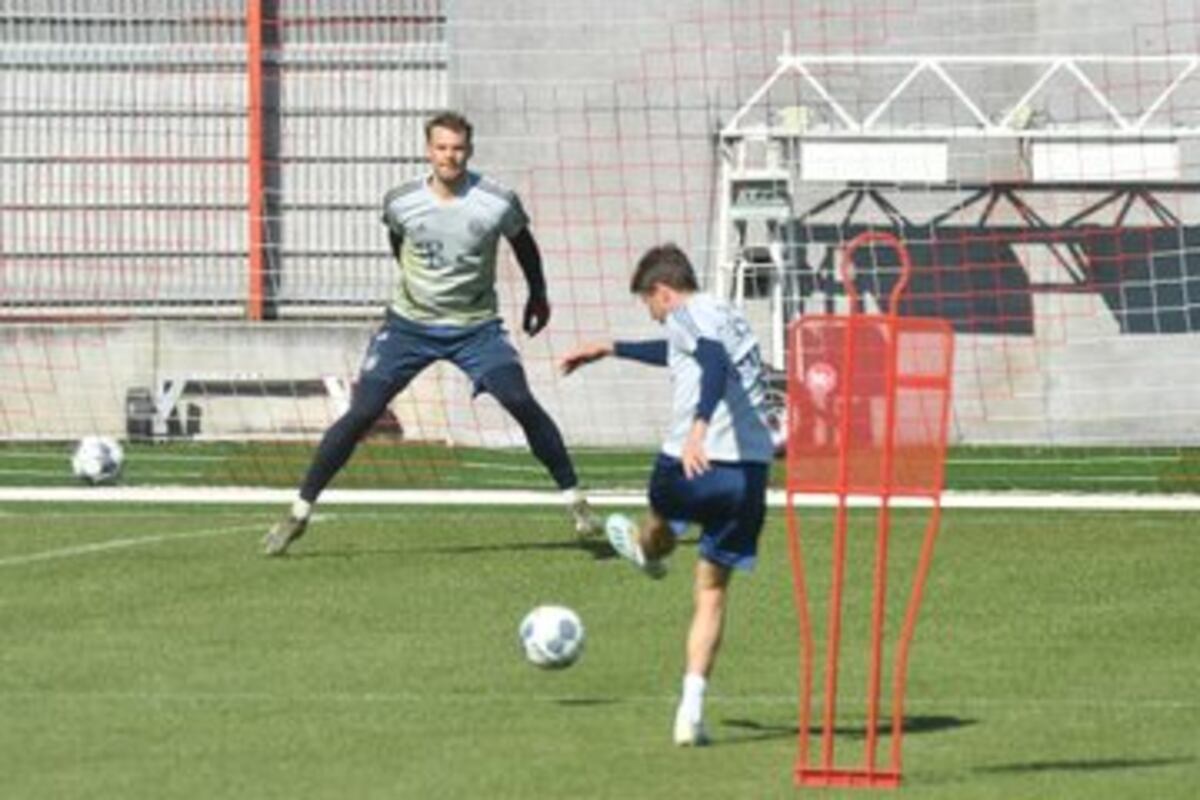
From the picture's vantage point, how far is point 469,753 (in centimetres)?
1277

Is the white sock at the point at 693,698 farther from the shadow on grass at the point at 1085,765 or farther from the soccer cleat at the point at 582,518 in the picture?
the soccer cleat at the point at 582,518

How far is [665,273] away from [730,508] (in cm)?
82

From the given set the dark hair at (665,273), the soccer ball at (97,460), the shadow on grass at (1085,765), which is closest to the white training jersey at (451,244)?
the soccer ball at (97,460)

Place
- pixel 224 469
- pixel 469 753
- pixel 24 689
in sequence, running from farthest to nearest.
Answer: pixel 224 469, pixel 24 689, pixel 469 753

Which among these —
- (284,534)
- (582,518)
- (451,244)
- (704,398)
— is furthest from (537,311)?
(704,398)

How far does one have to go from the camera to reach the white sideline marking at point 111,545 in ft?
62.6

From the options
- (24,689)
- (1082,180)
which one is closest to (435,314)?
(24,689)

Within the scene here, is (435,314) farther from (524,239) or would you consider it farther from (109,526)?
(109,526)

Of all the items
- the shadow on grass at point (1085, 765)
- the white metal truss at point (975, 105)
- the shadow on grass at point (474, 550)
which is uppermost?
the white metal truss at point (975, 105)

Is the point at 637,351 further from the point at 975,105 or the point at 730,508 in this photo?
the point at 975,105

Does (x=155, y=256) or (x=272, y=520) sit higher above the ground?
(x=155, y=256)

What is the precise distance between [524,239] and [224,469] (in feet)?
24.5

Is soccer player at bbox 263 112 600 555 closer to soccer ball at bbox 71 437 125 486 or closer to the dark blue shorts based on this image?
the dark blue shorts

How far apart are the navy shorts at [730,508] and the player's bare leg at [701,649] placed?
0.20 ft
